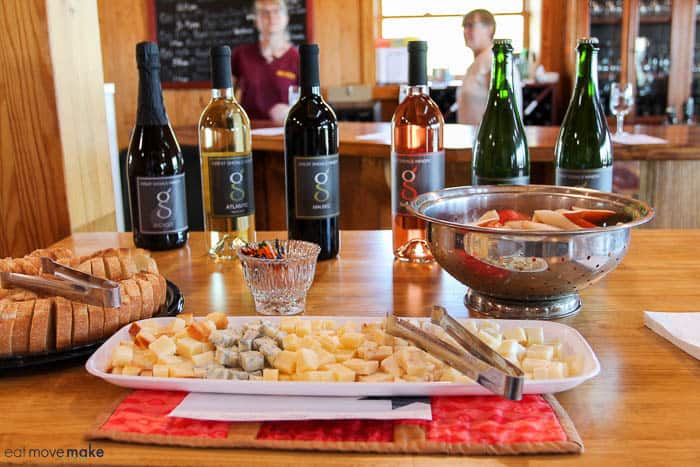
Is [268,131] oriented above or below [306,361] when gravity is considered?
above

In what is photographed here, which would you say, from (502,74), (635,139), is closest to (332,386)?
(502,74)

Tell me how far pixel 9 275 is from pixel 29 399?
6.4 inches

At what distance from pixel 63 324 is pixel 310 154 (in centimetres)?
49

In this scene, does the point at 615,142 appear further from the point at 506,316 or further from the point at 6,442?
the point at 6,442

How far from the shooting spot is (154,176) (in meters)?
1.21

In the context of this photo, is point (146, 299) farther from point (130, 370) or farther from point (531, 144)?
point (531, 144)

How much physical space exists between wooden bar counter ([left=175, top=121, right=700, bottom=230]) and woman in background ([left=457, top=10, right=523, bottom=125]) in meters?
0.42

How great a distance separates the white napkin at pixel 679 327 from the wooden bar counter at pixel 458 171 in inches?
57.3

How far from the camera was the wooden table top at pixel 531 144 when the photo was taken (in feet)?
7.49

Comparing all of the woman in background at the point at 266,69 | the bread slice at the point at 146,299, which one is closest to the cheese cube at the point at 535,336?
the bread slice at the point at 146,299

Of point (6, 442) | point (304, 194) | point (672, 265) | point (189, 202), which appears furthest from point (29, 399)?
point (189, 202)

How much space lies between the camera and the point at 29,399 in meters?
0.68

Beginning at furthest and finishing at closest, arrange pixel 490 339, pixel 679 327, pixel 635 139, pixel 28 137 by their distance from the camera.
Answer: pixel 635 139 → pixel 28 137 → pixel 679 327 → pixel 490 339

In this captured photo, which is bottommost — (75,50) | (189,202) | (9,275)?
(189,202)
